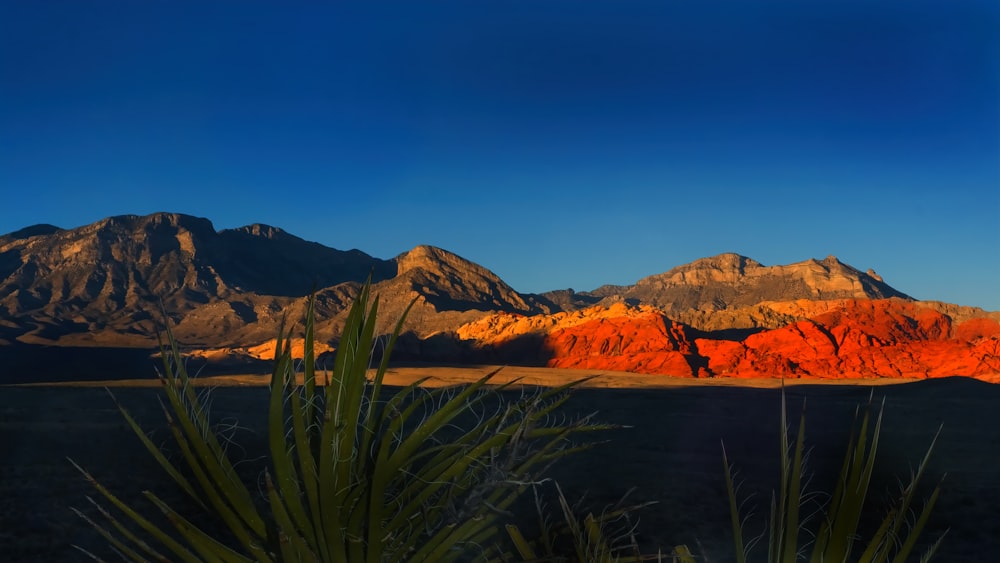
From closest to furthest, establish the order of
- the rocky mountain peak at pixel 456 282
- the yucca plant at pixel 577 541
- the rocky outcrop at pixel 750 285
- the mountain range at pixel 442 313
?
the yucca plant at pixel 577 541, the mountain range at pixel 442 313, the rocky mountain peak at pixel 456 282, the rocky outcrop at pixel 750 285

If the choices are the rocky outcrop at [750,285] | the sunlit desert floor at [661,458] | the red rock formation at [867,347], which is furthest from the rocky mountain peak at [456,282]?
the sunlit desert floor at [661,458]

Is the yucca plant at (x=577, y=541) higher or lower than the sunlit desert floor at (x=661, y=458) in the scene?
higher

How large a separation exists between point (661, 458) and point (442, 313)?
5297 centimetres

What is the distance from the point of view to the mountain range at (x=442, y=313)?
145ft

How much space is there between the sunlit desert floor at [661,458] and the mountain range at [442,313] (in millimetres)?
3806

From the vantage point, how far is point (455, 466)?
1594 millimetres

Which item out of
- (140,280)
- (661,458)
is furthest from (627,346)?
(140,280)

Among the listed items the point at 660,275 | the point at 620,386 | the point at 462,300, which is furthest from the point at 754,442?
the point at 660,275

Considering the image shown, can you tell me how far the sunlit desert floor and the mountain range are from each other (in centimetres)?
381

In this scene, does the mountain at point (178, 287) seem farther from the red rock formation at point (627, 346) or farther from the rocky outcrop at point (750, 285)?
the rocky outcrop at point (750, 285)

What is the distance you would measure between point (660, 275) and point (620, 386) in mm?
141881

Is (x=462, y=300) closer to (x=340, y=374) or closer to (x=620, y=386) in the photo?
(x=620, y=386)

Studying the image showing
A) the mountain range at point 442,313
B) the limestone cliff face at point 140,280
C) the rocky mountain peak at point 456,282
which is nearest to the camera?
the mountain range at point 442,313

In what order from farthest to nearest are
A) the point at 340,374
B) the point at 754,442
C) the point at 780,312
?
the point at 780,312, the point at 754,442, the point at 340,374
